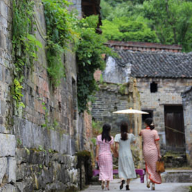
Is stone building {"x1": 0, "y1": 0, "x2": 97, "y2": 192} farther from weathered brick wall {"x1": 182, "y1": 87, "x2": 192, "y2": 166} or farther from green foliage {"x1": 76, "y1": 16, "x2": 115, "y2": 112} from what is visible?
weathered brick wall {"x1": 182, "y1": 87, "x2": 192, "y2": 166}

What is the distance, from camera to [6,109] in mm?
4641

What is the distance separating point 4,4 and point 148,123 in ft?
18.1

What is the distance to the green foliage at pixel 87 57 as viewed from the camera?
1061cm

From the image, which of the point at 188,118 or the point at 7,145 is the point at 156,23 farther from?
the point at 7,145

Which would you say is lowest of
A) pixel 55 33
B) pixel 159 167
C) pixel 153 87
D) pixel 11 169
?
pixel 159 167

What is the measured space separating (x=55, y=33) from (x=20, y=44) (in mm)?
2281

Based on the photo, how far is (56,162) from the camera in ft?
24.1

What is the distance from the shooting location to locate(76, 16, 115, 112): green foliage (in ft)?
34.8

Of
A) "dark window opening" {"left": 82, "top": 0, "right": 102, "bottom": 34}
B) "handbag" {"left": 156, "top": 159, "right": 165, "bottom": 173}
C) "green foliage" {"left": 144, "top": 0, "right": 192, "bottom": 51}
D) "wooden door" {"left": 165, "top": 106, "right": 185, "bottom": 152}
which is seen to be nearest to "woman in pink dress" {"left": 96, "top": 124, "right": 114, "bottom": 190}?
"handbag" {"left": 156, "top": 159, "right": 165, "bottom": 173}

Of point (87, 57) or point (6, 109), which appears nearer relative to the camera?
point (6, 109)

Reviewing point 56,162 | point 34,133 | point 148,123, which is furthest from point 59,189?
point 148,123

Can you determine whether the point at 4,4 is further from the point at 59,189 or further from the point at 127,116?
the point at 127,116

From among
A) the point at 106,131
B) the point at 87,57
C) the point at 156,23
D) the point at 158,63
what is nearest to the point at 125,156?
the point at 106,131

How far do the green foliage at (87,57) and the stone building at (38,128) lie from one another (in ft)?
1.40
